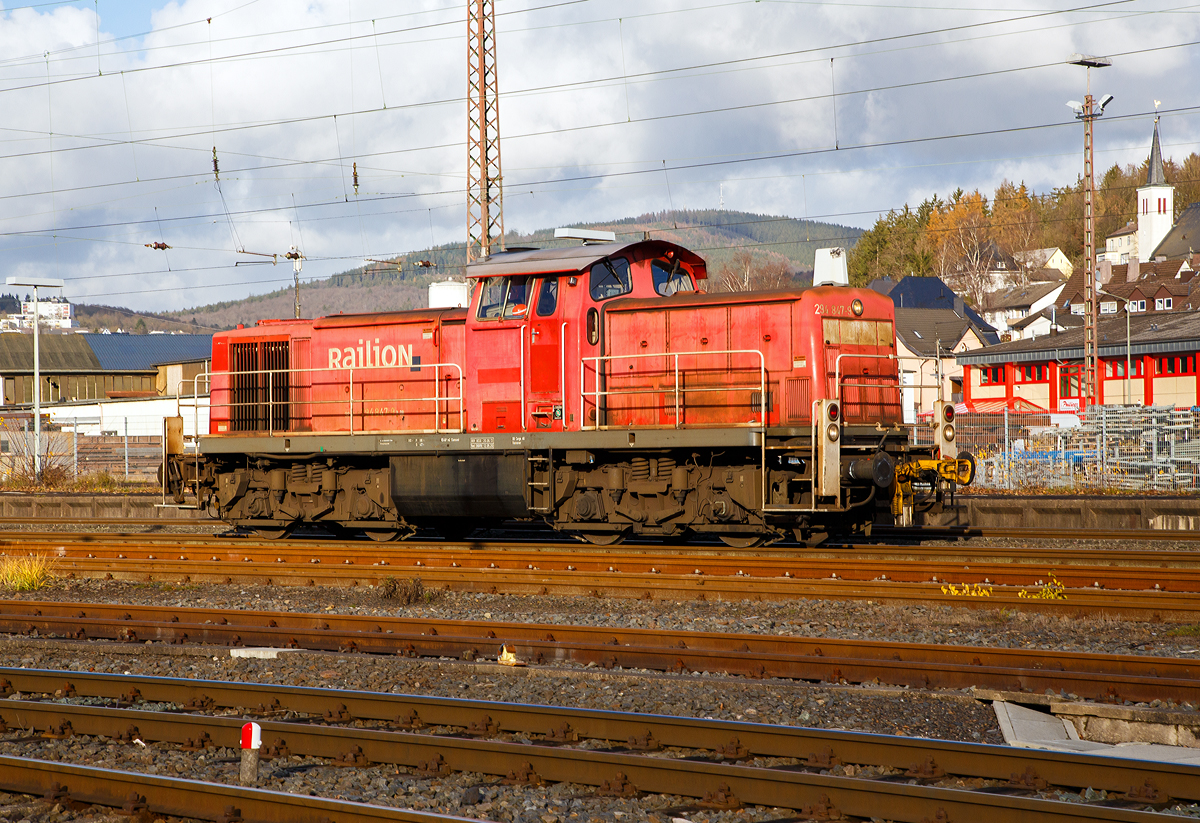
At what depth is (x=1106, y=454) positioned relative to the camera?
22391 mm

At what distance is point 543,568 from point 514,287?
364 centimetres

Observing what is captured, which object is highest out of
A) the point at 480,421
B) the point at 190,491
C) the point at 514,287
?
the point at 514,287

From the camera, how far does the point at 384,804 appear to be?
4.69 m

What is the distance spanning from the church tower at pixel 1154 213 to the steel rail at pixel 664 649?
385ft

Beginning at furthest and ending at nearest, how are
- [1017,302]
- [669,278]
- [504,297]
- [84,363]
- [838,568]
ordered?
[1017,302], [84,363], [669,278], [504,297], [838,568]

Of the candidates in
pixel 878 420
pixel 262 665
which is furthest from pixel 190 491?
pixel 878 420

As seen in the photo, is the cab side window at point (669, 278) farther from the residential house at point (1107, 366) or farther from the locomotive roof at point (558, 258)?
the residential house at point (1107, 366)

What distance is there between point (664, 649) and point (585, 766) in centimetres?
237

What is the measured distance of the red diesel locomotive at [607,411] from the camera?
37.5ft

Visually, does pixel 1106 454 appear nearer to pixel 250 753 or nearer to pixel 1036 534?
pixel 1036 534

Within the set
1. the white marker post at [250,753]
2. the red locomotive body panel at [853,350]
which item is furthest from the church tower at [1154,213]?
the white marker post at [250,753]

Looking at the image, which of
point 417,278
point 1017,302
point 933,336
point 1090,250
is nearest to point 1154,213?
point 1017,302

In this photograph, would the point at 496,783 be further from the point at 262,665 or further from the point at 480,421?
the point at 480,421

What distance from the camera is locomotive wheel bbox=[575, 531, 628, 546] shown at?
12.6 m
